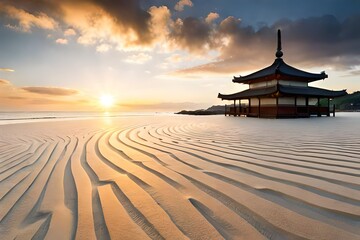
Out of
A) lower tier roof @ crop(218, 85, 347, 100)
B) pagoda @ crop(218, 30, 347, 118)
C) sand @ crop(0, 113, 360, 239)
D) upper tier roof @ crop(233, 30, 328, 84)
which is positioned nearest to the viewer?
sand @ crop(0, 113, 360, 239)

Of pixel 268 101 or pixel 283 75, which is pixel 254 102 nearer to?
pixel 268 101

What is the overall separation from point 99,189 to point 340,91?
24.8 metres

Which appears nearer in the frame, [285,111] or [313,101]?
[285,111]

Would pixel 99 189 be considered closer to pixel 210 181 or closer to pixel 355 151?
pixel 210 181

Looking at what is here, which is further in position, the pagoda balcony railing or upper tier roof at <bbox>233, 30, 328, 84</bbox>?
upper tier roof at <bbox>233, 30, 328, 84</bbox>

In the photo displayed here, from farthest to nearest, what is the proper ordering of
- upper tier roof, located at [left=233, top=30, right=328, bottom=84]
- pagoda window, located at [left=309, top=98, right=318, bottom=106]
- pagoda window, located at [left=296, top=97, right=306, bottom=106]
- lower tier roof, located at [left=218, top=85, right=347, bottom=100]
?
1. pagoda window, located at [left=309, top=98, right=318, bottom=106]
2. pagoda window, located at [left=296, top=97, right=306, bottom=106]
3. upper tier roof, located at [left=233, top=30, right=328, bottom=84]
4. lower tier roof, located at [left=218, top=85, right=347, bottom=100]

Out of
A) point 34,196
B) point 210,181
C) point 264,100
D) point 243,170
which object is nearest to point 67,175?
point 34,196

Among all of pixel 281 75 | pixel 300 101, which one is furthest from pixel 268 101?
pixel 300 101

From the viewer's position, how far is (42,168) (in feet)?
9.11

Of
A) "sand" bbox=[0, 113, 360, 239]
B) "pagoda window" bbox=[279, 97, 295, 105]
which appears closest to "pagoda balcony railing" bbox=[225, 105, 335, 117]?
"pagoda window" bbox=[279, 97, 295, 105]

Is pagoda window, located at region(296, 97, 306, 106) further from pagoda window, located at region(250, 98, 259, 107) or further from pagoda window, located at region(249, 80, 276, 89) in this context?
pagoda window, located at region(250, 98, 259, 107)

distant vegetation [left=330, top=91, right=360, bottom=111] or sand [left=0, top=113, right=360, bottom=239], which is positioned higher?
distant vegetation [left=330, top=91, right=360, bottom=111]

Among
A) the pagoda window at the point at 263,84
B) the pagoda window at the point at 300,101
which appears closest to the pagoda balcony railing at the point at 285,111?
the pagoda window at the point at 300,101

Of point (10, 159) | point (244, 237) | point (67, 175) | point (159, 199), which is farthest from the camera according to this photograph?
point (10, 159)
